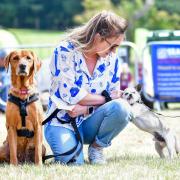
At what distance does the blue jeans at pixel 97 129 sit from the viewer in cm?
609

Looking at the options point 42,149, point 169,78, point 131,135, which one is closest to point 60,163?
point 42,149

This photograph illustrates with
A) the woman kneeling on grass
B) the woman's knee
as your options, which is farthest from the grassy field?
the woman's knee

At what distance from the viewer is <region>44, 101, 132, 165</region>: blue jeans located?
6090mm

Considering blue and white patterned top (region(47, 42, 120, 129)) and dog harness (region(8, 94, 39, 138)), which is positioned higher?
blue and white patterned top (region(47, 42, 120, 129))

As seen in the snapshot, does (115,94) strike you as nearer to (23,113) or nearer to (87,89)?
(87,89)

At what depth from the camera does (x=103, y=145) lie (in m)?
6.30

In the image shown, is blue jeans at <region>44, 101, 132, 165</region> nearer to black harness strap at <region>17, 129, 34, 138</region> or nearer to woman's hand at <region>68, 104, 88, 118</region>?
woman's hand at <region>68, 104, 88, 118</region>

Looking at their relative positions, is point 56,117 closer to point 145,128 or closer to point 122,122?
point 122,122

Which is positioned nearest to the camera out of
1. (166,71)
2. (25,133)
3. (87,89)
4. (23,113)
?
(23,113)

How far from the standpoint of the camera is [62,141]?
613 cm

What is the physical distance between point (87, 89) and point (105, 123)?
1.19ft

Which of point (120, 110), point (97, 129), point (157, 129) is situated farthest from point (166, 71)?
point (120, 110)

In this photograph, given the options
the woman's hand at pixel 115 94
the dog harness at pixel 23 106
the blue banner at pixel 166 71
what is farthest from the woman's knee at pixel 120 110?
the blue banner at pixel 166 71

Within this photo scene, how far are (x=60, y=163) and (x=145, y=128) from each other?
1.13 meters
